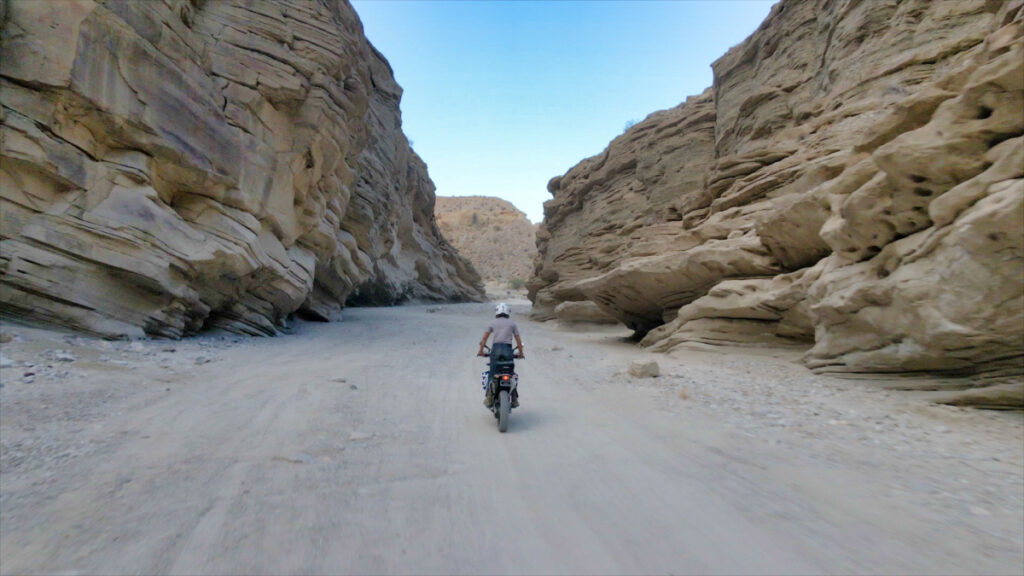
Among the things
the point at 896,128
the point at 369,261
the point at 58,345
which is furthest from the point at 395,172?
the point at 896,128

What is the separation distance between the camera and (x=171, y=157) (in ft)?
33.2

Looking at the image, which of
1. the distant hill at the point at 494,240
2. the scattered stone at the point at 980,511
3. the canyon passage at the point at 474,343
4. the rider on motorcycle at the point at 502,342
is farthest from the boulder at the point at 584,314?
the distant hill at the point at 494,240

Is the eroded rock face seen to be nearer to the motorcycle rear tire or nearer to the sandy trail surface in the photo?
the sandy trail surface

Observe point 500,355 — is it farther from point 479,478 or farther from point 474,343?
point 474,343

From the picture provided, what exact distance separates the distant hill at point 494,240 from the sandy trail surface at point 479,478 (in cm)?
6754

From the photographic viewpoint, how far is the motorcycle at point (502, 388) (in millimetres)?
4957

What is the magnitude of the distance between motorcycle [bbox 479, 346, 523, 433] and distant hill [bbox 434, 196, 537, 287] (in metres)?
67.8

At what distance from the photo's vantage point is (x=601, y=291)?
15.7 m

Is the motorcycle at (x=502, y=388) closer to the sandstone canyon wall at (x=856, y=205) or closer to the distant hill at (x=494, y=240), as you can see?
the sandstone canyon wall at (x=856, y=205)

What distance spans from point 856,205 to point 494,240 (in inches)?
3153

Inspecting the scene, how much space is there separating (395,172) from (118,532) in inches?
1189

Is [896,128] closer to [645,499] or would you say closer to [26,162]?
[645,499]

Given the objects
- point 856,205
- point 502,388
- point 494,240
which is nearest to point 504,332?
point 502,388

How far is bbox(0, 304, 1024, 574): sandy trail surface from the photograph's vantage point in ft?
8.16
